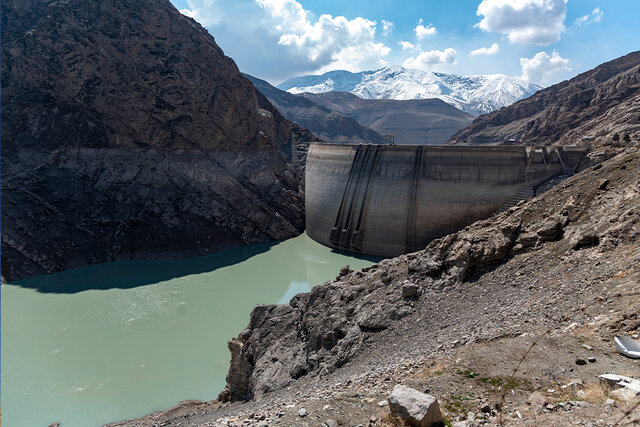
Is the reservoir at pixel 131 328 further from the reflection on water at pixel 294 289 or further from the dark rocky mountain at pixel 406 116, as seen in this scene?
the dark rocky mountain at pixel 406 116

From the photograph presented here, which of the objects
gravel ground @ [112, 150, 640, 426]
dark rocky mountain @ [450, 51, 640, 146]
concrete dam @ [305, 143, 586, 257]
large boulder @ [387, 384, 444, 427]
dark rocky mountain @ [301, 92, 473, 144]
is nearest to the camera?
large boulder @ [387, 384, 444, 427]

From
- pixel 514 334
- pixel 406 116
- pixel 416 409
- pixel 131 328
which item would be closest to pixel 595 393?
pixel 416 409

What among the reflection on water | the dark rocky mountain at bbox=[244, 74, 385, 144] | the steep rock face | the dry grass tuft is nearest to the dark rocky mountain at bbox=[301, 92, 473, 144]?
the dark rocky mountain at bbox=[244, 74, 385, 144]

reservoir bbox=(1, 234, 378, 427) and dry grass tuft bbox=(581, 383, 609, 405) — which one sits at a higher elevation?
dry grass tuft bbox=(581, 383, 609, 405)

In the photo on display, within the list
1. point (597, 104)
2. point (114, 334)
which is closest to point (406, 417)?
point (114, 334)

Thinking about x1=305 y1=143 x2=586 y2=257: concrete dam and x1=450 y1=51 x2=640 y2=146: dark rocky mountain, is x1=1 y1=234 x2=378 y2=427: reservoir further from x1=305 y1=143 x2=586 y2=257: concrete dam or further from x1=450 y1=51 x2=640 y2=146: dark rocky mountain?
x1=450 y1=51 x2=640 y2=146: dark rocky mountain

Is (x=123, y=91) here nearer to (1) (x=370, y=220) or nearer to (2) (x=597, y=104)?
(1) (x=370, y=220)

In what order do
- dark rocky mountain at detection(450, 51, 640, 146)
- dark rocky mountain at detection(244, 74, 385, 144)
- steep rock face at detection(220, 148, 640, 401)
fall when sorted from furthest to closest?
dark rocky mountain at detection(244, 74, 385, 144) → dark rocky mountain at detection(450, 51, 640, 146) → steep rock face at detection(220, 148, 640, 401)

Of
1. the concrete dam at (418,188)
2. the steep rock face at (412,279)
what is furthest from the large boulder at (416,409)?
the concrete dam at (418,188)
